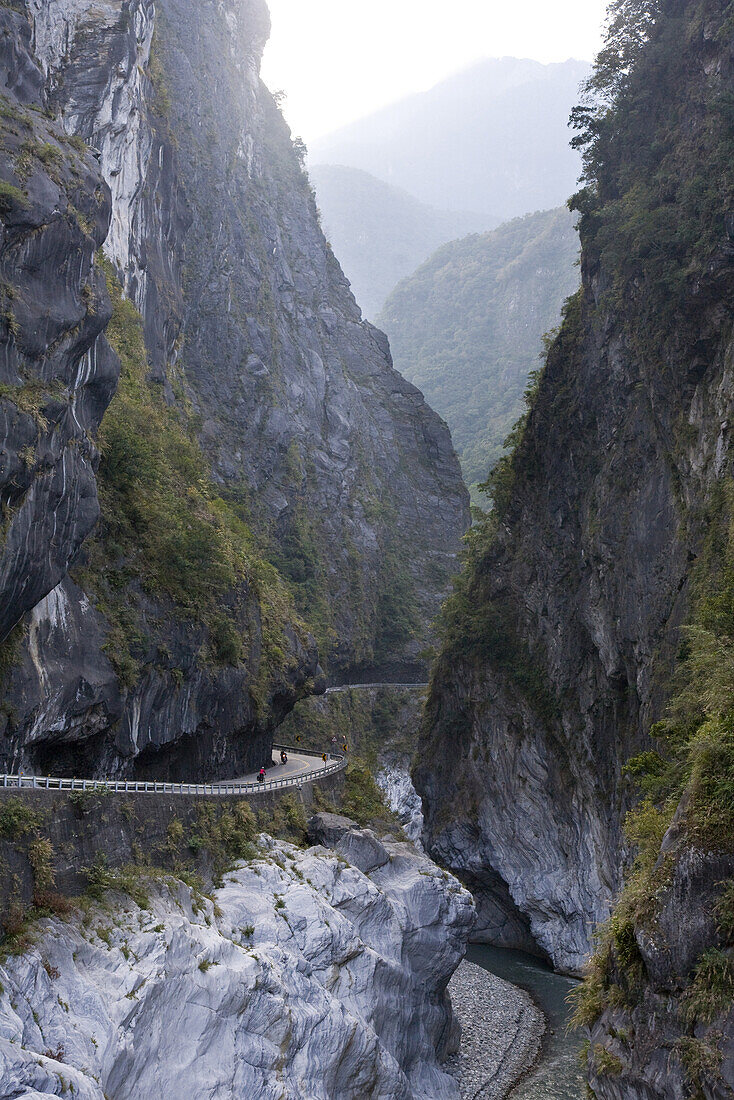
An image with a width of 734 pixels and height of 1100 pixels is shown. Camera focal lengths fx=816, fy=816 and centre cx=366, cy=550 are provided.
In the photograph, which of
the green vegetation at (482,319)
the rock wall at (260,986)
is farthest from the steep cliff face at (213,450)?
the green vegetation at (482,319)

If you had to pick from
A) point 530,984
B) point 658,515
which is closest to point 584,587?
point 658,515

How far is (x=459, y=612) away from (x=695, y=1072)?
31.8 meters

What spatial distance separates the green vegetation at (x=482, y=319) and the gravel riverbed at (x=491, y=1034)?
7291cm

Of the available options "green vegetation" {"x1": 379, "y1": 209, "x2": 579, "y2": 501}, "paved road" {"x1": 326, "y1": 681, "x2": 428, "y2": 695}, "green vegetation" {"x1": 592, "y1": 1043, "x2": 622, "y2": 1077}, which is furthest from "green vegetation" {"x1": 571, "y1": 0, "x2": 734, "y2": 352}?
"green vegetation" {"x1": 379, "y1": 209, "x2": 579, "y2": 501}

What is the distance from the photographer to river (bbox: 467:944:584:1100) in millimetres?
23875

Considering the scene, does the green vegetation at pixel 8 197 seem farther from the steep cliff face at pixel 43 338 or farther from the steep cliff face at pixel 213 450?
the steep cliff face at pixel 213 450

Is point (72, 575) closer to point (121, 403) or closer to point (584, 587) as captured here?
point (121, 403)

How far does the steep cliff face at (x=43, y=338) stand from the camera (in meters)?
17.7

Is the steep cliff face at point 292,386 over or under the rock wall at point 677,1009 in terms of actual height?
over

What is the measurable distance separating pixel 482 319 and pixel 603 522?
10877 centimetres

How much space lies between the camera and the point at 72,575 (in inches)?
934

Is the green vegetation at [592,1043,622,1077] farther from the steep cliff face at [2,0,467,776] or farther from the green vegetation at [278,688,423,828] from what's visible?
the green vegetation at [278,688,423,828]

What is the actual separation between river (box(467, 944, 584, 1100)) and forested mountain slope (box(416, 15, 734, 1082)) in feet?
4.82

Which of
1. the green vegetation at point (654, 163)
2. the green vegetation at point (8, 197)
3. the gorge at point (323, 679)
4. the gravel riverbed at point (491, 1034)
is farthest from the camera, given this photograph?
the green vegetation at point (654, 163)
